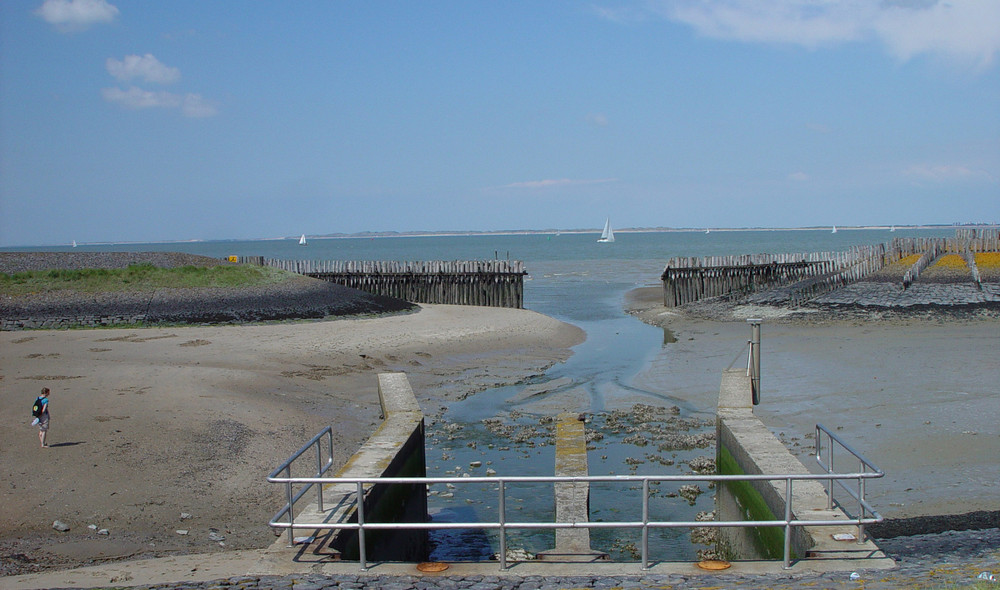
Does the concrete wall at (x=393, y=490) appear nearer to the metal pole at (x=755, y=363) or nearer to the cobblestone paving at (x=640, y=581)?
the cobblestone paving at (x=640, y=581)

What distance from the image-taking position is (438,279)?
3653 centimetres

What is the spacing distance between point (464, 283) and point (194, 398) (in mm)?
22161

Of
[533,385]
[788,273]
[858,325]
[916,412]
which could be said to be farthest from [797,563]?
[788,273]

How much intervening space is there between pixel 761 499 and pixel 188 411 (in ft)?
31.1

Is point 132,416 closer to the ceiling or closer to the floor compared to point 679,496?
closer to the ceiling

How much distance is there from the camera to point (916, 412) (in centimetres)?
1525

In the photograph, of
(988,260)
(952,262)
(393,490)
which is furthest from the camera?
(952,262)

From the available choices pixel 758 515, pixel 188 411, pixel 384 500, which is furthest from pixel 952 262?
pixel 384 500

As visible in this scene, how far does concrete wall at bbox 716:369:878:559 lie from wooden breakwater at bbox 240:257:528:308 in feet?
76.5

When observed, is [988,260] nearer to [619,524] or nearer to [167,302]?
[167,302]

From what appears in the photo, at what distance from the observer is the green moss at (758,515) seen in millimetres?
8169

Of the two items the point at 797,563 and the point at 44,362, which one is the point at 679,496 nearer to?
the point at 797,563

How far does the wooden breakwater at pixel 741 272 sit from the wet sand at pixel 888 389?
542 centimetres

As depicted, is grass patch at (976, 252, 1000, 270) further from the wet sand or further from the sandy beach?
the sandy beach
